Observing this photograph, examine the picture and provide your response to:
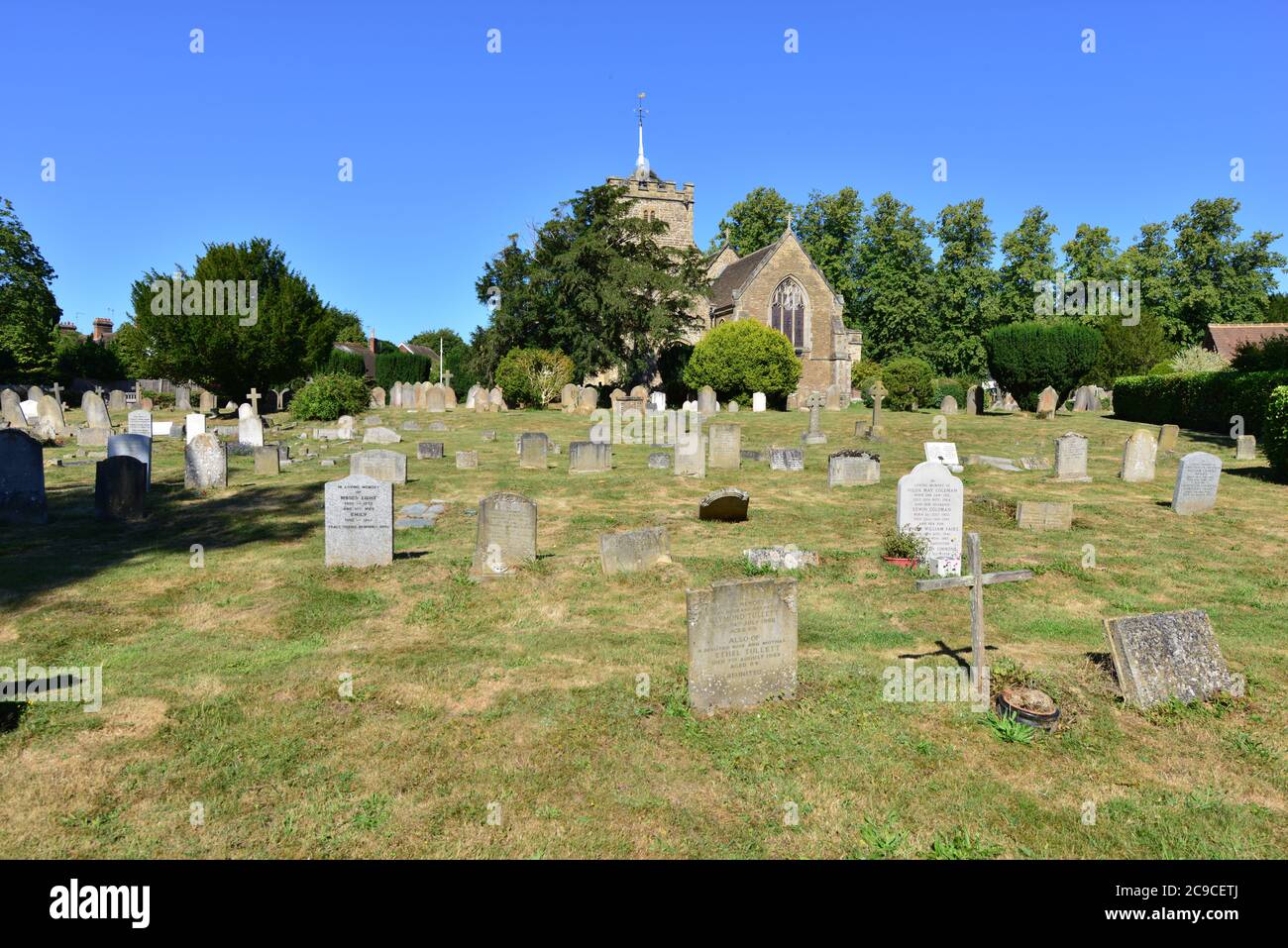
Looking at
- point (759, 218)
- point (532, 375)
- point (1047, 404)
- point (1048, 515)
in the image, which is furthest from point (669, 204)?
point (1048, 515)

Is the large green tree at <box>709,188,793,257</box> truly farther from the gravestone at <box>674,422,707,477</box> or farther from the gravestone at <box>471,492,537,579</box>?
the gravestone at <box>471,492,537,579</box>

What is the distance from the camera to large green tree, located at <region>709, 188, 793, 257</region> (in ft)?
192

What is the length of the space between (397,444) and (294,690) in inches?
708

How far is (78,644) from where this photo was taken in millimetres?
7082

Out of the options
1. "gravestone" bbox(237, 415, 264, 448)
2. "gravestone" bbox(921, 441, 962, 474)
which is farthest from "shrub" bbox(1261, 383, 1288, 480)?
"gravestone" bbox(237, 415, 264, 448)

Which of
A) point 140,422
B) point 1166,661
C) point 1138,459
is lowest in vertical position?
point 1166,661

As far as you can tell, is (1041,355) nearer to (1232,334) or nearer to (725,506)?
(1232,334)

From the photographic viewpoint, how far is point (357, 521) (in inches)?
388

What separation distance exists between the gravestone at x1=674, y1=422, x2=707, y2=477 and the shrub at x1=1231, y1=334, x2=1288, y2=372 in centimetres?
1943

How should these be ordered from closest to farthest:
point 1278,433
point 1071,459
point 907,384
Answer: point 1278,433 < point 1071,459 < point 907,384

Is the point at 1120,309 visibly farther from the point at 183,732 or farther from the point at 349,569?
the point at 183,732

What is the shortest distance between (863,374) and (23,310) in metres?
50.1
